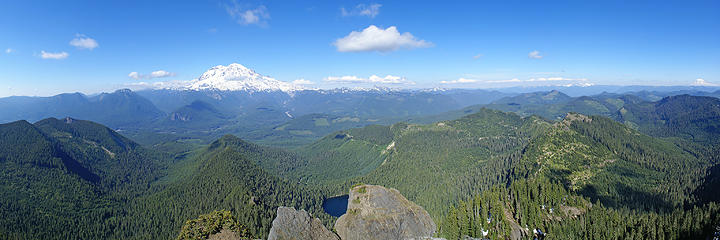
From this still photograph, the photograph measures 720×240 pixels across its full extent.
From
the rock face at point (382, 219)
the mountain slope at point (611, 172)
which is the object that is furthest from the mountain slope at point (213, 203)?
the mountain slope at point (611, 172)

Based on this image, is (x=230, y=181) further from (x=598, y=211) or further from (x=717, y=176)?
(x=717, y=176)

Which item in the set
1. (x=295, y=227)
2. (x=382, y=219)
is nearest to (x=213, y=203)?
(x=295, y=227)

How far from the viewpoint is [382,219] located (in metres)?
91.4

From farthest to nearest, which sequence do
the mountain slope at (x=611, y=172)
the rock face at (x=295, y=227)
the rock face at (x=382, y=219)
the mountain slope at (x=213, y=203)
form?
the mountain slope at (x=213, y=203), the mountain slope at (x=611, y=172), the rock face at (x=382, y=219), the rock face at (x=295, y=227)

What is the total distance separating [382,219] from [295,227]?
2705cm

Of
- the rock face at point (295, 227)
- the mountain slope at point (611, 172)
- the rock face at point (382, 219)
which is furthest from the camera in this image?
the mountain slope at point (611, 172)

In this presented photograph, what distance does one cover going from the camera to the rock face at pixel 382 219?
88.9 m

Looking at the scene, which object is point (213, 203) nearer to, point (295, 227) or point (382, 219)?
point (295, 227)

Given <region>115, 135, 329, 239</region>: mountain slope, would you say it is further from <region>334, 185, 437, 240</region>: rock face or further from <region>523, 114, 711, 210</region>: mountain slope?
<region>523, 114, 711, 210</region>: mountain slope

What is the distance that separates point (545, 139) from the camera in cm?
19438

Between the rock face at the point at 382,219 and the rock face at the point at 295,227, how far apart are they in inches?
340

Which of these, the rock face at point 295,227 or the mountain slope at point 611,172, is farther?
the mountain slope at point 611,172

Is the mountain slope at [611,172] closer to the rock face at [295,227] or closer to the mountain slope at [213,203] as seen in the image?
the rock face at [295,227]

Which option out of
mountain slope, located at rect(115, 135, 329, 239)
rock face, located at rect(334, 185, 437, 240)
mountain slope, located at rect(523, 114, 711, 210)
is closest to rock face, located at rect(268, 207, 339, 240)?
rock face, located at rect(334, 185, 437, 240)
